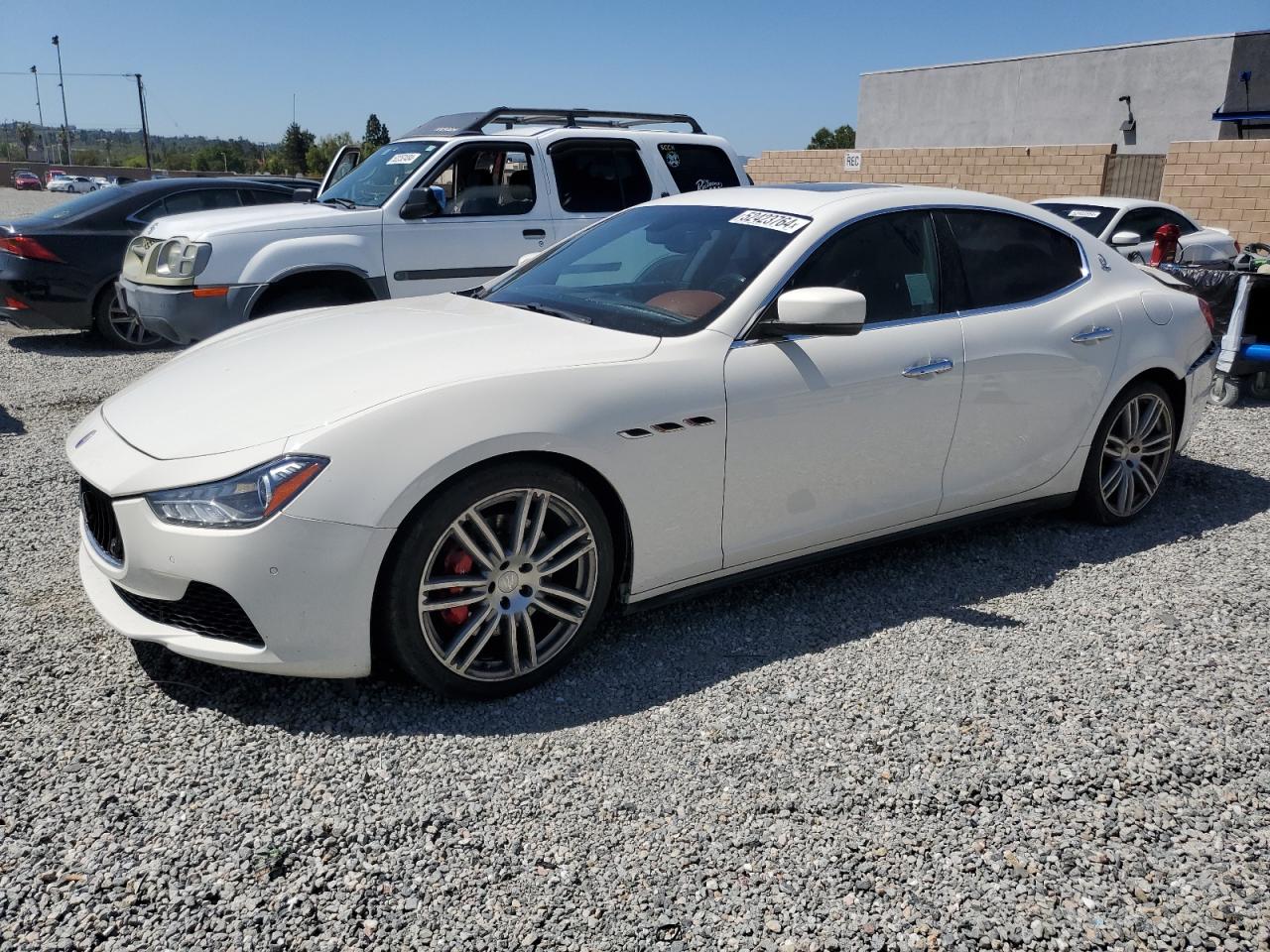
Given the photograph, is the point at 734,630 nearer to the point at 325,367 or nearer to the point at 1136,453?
the point at 325,367

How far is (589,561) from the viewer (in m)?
3.32

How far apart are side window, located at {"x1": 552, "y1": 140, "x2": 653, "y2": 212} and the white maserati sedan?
370cm

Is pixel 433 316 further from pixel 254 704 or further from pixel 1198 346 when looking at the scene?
pixel 1198 346

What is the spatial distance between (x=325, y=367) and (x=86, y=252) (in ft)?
24.5

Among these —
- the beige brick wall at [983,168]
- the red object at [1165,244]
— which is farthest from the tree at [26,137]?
the red object at [1165,244]

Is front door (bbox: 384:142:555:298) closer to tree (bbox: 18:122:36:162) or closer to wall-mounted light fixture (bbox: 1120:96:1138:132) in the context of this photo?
wall-mounted light fixture (bbox: 1120:96:1138:132)

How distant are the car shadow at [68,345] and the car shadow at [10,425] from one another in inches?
103

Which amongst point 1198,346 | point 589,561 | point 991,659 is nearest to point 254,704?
point 589,561

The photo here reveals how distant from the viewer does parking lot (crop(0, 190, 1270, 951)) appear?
92.6 inches

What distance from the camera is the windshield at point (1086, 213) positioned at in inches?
459

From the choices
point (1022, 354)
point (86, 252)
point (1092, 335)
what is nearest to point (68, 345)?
point (86, 252)

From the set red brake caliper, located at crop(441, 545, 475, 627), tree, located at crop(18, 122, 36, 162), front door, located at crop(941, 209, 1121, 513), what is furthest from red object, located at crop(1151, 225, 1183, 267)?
tree, located at crop(18, 122, 36, 162)

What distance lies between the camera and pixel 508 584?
10.4 ft

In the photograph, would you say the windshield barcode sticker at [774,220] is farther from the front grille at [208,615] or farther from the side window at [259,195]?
the side window at [259,195]
